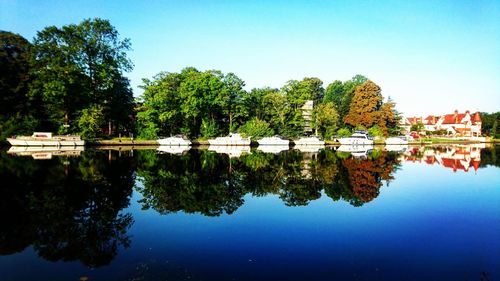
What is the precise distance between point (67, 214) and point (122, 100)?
4746 centimetres

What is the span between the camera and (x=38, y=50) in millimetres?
42750

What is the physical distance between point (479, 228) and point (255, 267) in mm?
8104

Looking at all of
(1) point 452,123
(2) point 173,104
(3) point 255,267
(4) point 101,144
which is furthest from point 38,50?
(1) point 452,123

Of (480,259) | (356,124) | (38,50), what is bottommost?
(480,259)

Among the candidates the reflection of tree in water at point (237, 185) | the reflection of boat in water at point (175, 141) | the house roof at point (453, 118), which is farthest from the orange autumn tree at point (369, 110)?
the house roof at point (453, 118)

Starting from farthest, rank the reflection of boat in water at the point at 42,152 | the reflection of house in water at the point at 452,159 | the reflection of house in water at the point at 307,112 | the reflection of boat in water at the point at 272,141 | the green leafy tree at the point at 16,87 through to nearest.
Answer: the reflection of house in water at the point at 307,112, the reflection of boat in water at the point at 272,141, the green leafy tree at the point at 16,87, the reflection of boat in water at the point at 42,152, the reflection of house in water at the point at 452,159

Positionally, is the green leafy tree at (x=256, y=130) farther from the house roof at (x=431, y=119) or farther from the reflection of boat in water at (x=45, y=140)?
the house roof at (x=431, y=119)

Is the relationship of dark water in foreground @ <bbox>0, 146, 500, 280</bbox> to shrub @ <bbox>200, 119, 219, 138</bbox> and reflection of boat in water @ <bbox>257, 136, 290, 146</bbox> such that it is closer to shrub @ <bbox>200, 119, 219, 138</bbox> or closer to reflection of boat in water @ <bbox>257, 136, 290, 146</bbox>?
reflection of boat in water @ <bbox>257, 136, 290, 146</bbox>

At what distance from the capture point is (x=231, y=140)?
48906 mm

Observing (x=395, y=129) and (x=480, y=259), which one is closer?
(x=480, y=259)

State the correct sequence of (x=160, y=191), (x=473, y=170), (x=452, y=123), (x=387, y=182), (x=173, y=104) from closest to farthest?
(x=160, y=191) → (x=387, y=182) → (x=473, y=170) → (x=173, y=104) → (x=452, y=123)

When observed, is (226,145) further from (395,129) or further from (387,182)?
(395,129)

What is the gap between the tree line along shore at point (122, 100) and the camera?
4306 centimetres

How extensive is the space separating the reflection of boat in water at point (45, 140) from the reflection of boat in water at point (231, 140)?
18281 mm
